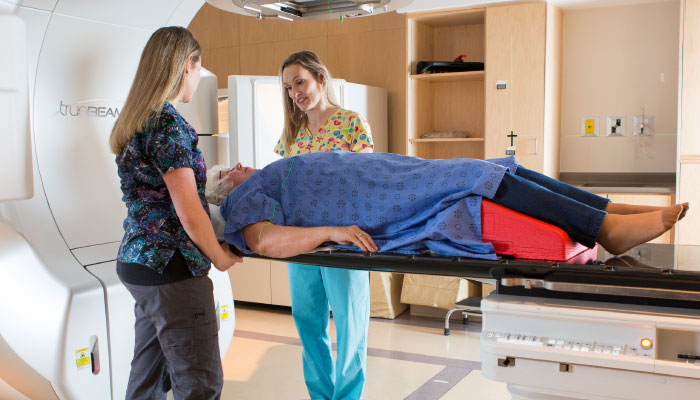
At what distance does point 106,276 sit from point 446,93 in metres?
3.23

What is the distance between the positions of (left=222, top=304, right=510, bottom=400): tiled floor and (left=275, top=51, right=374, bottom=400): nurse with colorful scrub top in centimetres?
48

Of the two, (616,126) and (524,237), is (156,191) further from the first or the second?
(616,126)

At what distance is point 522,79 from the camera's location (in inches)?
170

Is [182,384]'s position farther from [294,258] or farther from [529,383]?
[529,383]

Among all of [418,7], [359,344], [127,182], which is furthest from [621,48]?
[127,182]

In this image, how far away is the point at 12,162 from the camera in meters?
2.30

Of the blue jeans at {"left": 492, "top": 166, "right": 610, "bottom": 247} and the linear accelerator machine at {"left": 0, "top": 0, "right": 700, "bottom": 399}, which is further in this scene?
the blue jeans at {"left": 492, "top": 166, "right": 610, "bottom": 247}

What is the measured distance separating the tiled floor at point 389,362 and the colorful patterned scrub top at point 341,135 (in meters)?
1.21

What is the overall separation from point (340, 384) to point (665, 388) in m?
1.45

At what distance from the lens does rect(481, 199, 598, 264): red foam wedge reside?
5.79 feet

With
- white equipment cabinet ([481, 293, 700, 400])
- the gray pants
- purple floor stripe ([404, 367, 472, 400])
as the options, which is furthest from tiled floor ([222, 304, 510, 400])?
white equipment cabinet ([481, 293, 700, 400])

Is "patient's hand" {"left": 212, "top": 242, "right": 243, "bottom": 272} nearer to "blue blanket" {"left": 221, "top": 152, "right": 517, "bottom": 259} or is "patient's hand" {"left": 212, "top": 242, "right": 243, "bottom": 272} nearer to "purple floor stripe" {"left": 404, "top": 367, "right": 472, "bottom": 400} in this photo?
"blue blanket" {"left": 221, "top": 152, "right": 517, "bottom": 259}

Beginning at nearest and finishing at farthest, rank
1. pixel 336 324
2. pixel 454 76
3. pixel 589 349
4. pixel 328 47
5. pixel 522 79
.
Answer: pixel 589 349 < pixel 336 324 < pixel 522 79 < pixel 454 76 < pixel 328 47

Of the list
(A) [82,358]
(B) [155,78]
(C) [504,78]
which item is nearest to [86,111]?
(B) [155,78]
